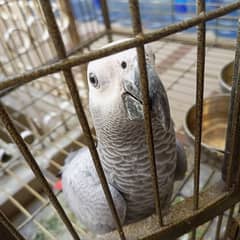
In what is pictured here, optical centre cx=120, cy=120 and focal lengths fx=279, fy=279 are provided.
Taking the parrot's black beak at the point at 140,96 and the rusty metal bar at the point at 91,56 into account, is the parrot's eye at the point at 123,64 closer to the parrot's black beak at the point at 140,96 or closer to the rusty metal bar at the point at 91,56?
the parrot's black beak at the point at 140,96

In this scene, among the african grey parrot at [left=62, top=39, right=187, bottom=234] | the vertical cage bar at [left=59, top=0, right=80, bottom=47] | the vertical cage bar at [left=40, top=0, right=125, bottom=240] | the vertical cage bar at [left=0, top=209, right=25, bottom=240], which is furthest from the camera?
the vertical cage bar at [left=59, top=0, right=80, bottom=47]

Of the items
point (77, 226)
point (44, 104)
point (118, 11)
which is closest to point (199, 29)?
point (77, 226)

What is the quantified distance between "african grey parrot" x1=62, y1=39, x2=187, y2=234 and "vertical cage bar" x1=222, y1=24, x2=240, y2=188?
0.09 metres

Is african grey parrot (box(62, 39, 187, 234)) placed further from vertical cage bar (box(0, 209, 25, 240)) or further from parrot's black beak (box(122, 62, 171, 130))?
vertical cage bar (box(0, 209, 25, 240))

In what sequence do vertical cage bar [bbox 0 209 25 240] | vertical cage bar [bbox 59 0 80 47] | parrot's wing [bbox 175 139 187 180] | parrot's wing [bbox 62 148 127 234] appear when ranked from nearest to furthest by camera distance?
vertical cage bar [bbox 0 209 25 240], parrot's wing [bbox 62 148 127 234], parrot's wing [bbox 175 139 187 180], vertical cage bar [bbox 59 0 80 47]

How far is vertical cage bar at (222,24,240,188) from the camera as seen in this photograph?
35 cm

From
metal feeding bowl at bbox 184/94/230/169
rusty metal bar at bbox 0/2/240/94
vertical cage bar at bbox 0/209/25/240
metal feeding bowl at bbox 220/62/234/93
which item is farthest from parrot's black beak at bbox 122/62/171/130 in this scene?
metal feeding bowl at bbox 220/62/234/93

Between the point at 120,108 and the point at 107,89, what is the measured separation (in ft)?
0.14

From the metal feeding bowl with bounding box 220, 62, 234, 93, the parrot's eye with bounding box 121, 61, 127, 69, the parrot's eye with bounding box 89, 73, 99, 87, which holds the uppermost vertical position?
the parrot's eye with bounding box 121, 61, 127, 69

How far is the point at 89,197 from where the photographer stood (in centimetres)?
60

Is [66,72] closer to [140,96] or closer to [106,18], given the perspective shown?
[140,96]

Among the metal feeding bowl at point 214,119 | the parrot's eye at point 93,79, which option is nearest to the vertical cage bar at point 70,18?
the metal feeding bowl at point 214,119

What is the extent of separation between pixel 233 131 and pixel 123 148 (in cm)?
22

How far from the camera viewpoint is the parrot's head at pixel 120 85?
0.40 metres
